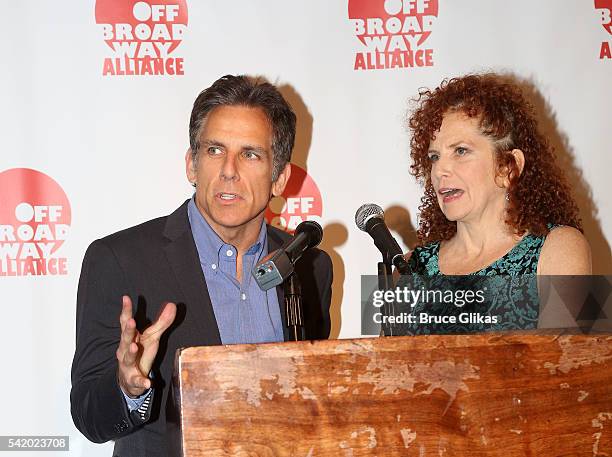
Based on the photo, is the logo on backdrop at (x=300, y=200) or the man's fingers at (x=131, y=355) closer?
the man's fingers at (x=131, y=355)

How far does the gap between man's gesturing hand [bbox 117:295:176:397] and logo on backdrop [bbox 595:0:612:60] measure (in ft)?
7.91

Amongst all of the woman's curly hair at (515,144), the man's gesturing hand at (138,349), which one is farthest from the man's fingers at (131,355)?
the woman's curly hair at (515,144)

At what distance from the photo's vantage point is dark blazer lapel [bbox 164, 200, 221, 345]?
205 cm

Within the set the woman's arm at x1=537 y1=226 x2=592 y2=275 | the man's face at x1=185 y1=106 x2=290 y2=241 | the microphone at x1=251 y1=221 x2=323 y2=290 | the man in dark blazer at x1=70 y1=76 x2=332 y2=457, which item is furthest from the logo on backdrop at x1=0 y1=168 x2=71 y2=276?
the woman's arm at x1=537 y1=226 x2=592 y2=275

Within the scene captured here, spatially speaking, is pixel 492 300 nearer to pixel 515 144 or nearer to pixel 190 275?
pixel 515 144

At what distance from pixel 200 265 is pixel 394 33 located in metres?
1.48

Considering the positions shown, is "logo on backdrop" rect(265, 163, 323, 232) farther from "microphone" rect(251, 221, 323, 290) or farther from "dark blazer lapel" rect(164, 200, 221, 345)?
"microphone" rect(251, 221, 323, 290)

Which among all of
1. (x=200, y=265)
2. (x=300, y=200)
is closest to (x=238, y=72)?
(x=300, y=200)

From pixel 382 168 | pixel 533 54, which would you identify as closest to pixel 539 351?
pixel 382 168

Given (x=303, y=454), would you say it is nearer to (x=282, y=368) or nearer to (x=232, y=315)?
(x=282, y=368)

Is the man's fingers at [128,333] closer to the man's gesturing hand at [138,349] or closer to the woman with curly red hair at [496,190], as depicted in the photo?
the man's gesturing hand at [138,349]

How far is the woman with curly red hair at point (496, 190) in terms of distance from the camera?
224 centimetres

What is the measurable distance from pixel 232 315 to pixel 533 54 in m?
1.79

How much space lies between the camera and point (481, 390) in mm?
1241
